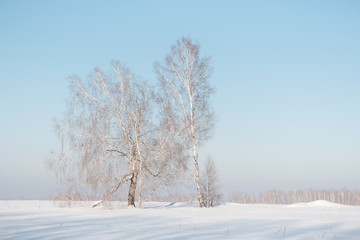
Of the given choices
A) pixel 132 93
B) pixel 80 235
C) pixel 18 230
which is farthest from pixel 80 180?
pixel 80 235

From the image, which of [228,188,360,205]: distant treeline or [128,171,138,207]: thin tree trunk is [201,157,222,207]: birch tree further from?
[228,188,360,205]: distant treeline

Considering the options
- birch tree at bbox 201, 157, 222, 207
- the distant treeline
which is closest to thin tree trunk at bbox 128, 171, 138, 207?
birch tree at bbox 201, 157, 222, 207

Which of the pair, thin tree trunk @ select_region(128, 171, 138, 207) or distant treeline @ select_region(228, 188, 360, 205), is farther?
distant treeline @ select_region(228, 188, 360, 205)

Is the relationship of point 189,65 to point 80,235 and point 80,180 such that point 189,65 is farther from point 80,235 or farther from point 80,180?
point 80,235

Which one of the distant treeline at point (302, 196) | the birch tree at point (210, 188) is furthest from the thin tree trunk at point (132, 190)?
the distant treeline at point (302, 196)

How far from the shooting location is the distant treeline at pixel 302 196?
8031 cm

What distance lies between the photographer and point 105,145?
1477 centimetres

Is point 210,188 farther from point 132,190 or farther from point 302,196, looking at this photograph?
point 302,196

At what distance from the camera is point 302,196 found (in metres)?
85.2

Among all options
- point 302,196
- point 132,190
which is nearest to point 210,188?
point 132,190

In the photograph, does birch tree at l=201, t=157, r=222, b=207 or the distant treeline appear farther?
the distant treeline

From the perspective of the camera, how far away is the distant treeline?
80.3m

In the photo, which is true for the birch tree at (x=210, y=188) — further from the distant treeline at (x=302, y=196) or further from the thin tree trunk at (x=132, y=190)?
the distant treeline at (x=302, y=196)

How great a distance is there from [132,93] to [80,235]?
1009 centimetres
